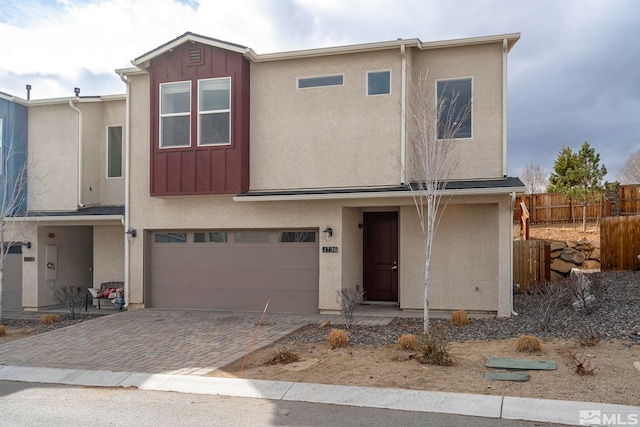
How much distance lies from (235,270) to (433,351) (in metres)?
7.58

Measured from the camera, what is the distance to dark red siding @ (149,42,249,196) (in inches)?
554

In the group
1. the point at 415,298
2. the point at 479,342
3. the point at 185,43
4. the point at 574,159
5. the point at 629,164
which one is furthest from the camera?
the point at 629,164

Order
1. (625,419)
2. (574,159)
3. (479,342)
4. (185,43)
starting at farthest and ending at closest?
(574,159), (185,43), (479,342), (625,419)

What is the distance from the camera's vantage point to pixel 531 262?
701 inches

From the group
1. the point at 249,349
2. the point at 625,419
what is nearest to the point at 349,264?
the point at 249,349

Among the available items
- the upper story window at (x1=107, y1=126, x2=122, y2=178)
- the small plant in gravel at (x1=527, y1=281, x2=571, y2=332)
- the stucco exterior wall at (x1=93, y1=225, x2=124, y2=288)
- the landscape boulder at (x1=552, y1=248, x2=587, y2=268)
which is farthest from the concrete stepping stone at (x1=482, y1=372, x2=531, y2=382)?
the landscape boulder at (x1=552, y1=248, x2=587, y2=268)

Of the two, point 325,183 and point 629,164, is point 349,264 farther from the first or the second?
point 629,164

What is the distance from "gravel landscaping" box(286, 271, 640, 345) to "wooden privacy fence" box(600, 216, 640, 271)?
20.9 ft

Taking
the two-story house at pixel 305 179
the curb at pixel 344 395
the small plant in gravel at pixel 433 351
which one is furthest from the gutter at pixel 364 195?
the curb at pixel 344 395

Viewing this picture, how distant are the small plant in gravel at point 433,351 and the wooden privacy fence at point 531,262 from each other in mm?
10192

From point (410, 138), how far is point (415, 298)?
3.87m

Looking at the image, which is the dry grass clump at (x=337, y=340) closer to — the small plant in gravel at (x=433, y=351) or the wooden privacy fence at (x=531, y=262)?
the small plant in gravel at (x=433, y=351)

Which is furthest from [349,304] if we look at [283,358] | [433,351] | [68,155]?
[68,155]

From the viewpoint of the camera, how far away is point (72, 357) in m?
9.89
